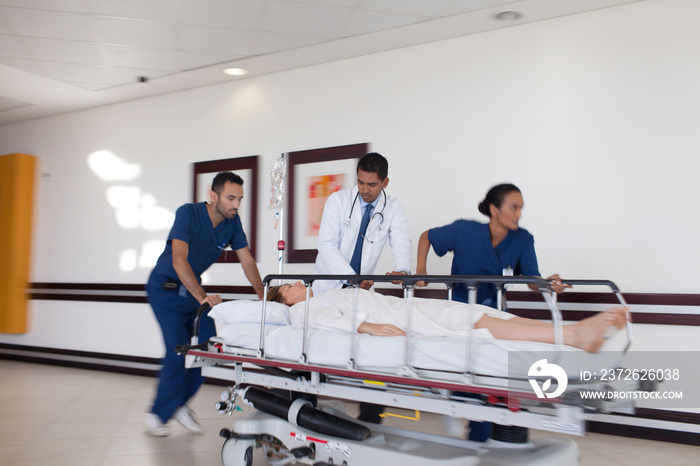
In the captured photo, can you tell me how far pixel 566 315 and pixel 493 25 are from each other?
214 centimetres

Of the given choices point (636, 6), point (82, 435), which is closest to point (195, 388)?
point (82, 435)

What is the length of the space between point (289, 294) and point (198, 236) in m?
0.80

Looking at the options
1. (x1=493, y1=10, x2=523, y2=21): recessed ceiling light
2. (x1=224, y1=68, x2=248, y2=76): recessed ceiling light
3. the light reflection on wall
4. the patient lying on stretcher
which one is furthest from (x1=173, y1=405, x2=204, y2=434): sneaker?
(x1=493, y1=10, x2=523, y2=21): recessed ceiling light

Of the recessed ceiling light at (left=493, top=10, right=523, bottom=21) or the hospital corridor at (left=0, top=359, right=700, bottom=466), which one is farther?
the recessed ceiling light at (left=493, top=10, right=523, bottom=21)

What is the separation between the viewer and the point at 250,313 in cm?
245

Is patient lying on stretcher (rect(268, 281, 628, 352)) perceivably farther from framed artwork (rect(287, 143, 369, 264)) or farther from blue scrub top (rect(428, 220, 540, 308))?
framed artwork (rect(287, 143, 369, 264))

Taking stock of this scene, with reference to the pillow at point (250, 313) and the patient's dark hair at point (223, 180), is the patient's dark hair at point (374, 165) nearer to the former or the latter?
the patient's dark hair at point (223, 180)

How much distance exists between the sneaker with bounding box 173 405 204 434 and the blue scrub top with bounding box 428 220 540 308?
1873 mm

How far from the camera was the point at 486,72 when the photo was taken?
3883 millimetres

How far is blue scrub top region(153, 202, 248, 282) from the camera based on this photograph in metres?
3.11

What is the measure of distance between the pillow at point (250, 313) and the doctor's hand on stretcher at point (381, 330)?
18.2 inches

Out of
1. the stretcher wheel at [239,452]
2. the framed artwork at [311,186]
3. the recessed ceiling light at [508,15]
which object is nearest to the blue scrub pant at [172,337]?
the stretcher wheel at [239,452]

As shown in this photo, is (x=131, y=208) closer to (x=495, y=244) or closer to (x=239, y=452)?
(x=239, y=452)

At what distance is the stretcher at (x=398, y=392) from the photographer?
1696mm
